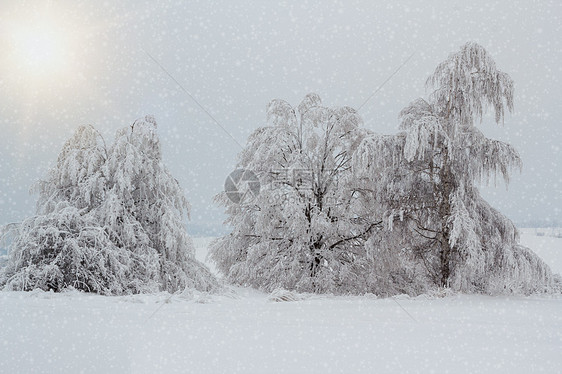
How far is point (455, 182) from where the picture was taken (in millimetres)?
8992

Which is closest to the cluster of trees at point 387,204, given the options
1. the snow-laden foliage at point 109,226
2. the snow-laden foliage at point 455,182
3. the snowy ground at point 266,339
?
the snow-laden foliage at point 455,182

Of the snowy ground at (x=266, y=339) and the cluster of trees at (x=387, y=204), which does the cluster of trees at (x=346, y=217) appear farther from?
the snowy ground at (x=266, y=339)

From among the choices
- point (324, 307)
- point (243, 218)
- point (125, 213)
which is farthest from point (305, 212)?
point (324, 307)

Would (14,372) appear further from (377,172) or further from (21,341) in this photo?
(377,172)

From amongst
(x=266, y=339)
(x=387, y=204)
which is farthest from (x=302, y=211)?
(x=266, y=339)

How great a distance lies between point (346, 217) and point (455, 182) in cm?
318

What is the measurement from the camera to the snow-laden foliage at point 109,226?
7.55 m

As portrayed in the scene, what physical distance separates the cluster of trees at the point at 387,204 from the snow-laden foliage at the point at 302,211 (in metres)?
0.03

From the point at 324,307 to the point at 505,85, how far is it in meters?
6.47

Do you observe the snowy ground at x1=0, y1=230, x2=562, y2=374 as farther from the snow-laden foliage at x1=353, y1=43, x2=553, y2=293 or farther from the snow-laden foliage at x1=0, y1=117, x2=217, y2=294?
the snow-laden foliage at x1=353, y1=43, x2=553, y2=293

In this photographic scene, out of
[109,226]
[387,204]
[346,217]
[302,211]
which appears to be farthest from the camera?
[346,217]

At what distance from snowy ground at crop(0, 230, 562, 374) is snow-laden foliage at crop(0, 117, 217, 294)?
8.03 feet

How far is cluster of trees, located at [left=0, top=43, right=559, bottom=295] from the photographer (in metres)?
7.88

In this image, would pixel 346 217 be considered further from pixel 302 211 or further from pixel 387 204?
pixel 387 204
